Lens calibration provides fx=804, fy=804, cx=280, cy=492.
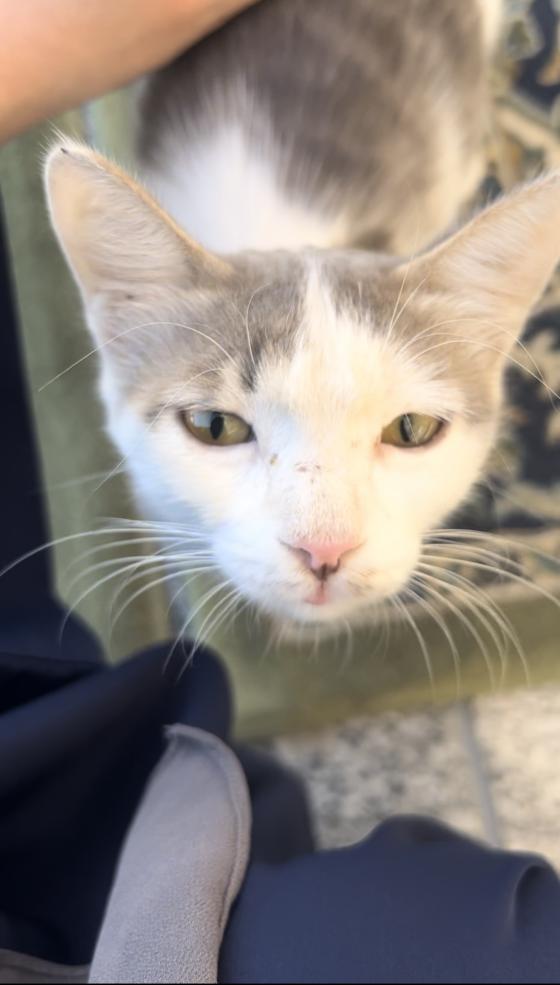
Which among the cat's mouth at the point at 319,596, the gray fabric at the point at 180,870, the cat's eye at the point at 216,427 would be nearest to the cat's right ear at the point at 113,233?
the cat's eye at the point at 216,427

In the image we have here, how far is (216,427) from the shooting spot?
0.85 metres

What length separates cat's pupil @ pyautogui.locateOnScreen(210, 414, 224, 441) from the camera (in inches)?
33.1

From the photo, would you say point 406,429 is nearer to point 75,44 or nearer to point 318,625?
point 318,625


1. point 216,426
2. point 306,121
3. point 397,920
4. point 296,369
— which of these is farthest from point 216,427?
point 306,121

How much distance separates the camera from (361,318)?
82cm

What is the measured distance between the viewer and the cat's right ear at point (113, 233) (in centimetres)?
76

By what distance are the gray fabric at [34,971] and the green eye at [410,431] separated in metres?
0.60

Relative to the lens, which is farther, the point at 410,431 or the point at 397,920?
the point at 410,431

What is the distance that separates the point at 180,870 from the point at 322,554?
301 millimetres

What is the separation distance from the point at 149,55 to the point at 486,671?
3.39 feet

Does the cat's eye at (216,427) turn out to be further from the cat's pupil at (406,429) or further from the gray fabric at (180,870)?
the gray fabric at (180,870)

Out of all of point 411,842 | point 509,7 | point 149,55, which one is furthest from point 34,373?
point 509,7

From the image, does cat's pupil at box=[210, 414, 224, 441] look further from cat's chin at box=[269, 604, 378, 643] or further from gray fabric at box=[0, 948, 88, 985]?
gray fabric at box=[0, 948, 88, 985]

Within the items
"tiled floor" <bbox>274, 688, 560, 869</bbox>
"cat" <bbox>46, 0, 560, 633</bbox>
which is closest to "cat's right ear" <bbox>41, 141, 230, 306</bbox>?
"cat" <bbox>46, 0, 560, 633</bbox>
